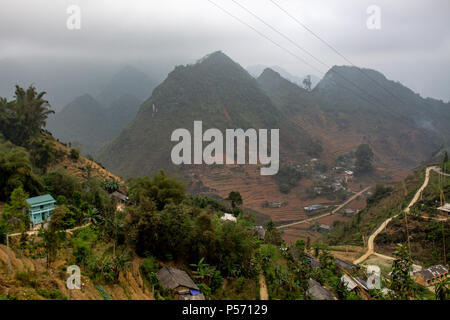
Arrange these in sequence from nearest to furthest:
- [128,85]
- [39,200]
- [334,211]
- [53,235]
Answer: [53,235]
[39,200]
[334,211]
[128,85]

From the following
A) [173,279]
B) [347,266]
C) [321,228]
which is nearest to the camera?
[173,279]

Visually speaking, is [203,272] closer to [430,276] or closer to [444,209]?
[430,276]

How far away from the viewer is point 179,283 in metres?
9.73

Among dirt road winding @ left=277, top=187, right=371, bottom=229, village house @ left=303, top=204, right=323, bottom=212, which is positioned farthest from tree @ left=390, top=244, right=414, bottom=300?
village house @ left=303, top=204, right=323, bottom=212

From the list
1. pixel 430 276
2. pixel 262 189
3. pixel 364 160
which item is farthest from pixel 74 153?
pixel 364 160

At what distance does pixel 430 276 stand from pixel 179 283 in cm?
1320

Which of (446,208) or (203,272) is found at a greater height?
(446,208)

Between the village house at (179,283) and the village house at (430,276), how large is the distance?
38.7 feet

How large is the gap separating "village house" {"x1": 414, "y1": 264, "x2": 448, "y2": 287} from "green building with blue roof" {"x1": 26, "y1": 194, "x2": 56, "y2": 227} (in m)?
18.1

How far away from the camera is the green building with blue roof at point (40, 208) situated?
1303 centimetres

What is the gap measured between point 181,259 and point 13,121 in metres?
19.0

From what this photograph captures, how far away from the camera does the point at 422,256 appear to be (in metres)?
18.2
